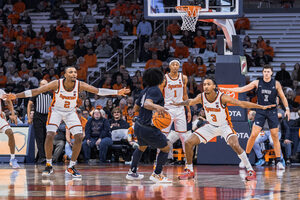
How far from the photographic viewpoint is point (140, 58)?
69.1 feet

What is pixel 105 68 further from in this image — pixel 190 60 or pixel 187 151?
pixel 187 151

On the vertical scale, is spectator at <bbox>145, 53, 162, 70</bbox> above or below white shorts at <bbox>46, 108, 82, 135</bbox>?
above

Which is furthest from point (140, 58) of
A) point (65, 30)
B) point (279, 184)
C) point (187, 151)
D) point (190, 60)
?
point (279, 184)

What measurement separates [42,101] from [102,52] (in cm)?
710

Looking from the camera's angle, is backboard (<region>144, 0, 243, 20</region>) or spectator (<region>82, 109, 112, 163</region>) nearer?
backboard (<region>144, 0, 243, 20</region>)

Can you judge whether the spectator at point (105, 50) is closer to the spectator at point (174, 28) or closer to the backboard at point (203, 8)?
the spectator at point (174, 28)

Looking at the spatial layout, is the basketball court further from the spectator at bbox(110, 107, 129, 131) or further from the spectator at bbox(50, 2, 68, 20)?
the spectator at bbox(50, 2, 68, 20)

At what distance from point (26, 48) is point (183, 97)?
12.0 meters

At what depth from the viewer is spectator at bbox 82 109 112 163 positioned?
51.2ft

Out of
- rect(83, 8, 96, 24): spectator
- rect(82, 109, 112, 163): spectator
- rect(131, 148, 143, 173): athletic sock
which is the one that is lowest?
rect(82, 109, 112, 163): spectator

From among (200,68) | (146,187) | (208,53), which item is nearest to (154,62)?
(200,68)

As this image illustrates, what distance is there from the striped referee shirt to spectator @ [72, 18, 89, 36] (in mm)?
8363

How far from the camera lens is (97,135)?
15773 millimetres

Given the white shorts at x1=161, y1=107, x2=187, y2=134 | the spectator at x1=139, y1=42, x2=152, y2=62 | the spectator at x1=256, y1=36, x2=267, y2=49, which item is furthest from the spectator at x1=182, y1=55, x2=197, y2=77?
the white shorts at x1=161, y1=107, x2=187, y2=134
